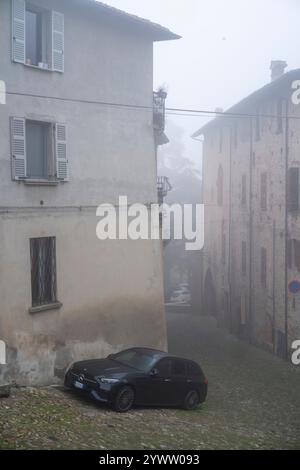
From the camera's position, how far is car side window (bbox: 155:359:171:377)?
45.6 ft

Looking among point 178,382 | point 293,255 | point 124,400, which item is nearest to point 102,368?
point 124,400

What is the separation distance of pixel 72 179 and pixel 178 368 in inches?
220

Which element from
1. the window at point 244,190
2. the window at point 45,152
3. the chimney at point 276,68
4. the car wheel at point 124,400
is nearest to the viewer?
the car wheel at point 124,400

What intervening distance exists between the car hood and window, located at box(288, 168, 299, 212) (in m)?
11.5

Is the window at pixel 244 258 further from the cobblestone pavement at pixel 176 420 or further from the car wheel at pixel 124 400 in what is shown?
the car wheel at pixel 124 400

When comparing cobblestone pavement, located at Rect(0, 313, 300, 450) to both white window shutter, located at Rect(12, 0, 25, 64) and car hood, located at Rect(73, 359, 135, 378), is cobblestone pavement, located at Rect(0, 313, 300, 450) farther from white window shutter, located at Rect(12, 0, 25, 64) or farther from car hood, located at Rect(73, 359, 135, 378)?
white window shutter, located at Rect(12, 0, 25, 64)

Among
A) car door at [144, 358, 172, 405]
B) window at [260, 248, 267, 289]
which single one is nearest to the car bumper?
car door at [144, 358, 172, 405]

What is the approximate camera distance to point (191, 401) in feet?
49.0

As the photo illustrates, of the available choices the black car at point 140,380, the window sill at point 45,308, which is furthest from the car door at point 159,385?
the window sill at point 45,308

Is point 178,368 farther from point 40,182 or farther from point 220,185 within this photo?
point 220,185

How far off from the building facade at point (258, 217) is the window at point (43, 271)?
10.9 m

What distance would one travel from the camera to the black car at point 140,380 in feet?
41.9

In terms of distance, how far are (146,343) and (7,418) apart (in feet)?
24.3

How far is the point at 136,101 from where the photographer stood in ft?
57.3
